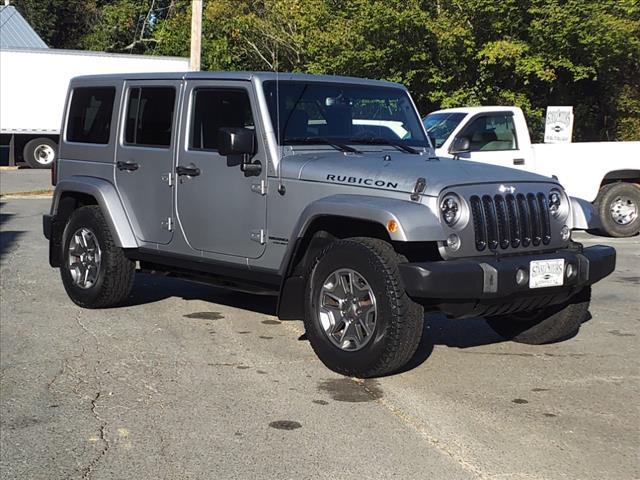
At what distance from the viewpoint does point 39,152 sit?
2977 centimetres

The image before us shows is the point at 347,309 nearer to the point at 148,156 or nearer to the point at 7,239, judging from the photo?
the point at 148,156

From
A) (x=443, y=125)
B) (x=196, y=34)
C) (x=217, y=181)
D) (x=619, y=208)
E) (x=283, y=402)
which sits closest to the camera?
(x=283, y=402)

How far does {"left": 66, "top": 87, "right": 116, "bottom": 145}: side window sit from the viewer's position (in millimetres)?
7766

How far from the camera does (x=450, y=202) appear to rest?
5.43 meters

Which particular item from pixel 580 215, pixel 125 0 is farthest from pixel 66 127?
pixel 125 0

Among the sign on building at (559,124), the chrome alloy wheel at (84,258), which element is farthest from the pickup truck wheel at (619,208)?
the chrome alloy wheel at (84,258)

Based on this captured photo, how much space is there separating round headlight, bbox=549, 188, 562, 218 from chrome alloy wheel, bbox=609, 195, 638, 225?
26.2 feet

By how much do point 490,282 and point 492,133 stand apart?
23.7ft

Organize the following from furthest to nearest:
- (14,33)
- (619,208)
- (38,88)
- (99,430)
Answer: (14,33)
(38,88)
(619,208)
(99,430)

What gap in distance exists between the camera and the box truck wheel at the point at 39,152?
29.5 meters

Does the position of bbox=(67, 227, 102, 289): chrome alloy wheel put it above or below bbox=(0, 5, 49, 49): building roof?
below

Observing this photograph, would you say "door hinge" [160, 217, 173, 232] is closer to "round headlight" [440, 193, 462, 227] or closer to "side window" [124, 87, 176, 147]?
"side window" [124, 87, 176, 147]

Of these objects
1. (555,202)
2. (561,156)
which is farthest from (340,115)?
(561,156)

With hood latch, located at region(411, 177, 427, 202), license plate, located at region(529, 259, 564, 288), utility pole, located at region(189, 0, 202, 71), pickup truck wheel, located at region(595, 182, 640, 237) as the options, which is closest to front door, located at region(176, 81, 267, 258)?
hood latch, located at region(411, 177, 427, 202)
